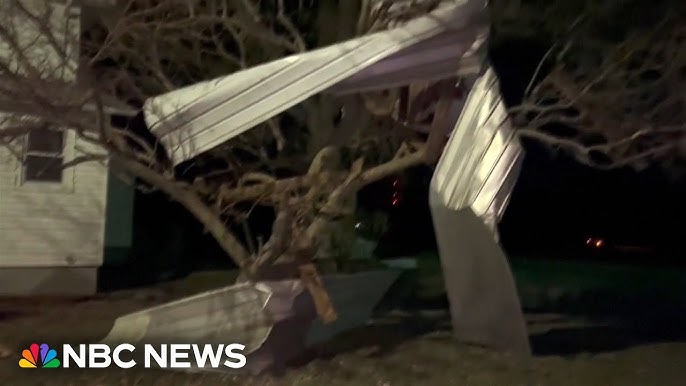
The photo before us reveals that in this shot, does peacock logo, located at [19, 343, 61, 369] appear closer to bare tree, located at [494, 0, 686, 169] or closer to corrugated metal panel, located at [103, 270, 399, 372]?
corrugated metal panel, located at [103, 270, 399, 372]

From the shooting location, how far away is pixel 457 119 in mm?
7980

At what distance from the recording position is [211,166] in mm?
13820

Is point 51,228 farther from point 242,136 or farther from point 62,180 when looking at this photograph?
point 242,136

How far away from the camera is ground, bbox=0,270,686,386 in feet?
23.3

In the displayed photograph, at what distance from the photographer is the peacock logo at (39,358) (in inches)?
285

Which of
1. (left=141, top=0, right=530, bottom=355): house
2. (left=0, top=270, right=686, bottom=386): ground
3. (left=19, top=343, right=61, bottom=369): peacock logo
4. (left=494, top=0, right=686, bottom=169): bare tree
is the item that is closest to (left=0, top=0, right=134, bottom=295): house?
(left=0, top=270, right=686, bottom=386): ground

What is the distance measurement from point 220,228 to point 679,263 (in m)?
18.9

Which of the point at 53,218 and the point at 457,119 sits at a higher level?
the point at 457,119

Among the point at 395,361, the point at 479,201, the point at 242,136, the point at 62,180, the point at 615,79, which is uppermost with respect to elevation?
the point at 615,79

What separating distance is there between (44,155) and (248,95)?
6052 millimetres

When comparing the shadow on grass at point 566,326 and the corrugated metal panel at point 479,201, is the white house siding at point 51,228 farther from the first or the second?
the corrugated metal panel at point 479,201

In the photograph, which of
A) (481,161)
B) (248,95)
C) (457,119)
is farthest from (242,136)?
(481,161)

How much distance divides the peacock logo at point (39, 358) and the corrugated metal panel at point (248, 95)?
1.90 metres

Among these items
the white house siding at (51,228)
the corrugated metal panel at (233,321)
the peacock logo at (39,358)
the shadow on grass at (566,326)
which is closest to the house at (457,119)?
the corrugated metal panel at (233,321)
